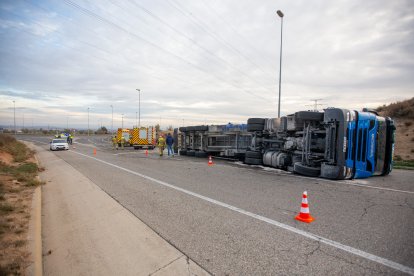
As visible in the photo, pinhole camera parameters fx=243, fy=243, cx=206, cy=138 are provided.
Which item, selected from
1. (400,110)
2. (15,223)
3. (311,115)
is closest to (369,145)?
(311,115)

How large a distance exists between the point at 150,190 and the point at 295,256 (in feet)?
15.1

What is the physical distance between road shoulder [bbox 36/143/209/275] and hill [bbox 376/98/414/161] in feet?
60.3

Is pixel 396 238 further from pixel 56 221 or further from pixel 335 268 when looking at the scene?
pixel 56 221

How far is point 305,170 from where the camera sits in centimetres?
922

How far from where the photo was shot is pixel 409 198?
19.3 feet

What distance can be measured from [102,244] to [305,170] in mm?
7664

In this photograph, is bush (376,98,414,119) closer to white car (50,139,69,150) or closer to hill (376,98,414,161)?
hill (376,98,414,161)

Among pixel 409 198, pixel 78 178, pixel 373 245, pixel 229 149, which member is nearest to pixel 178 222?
pixel 373 245

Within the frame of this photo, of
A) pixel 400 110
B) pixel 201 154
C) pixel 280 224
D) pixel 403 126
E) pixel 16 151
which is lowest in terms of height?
pixel 16 151

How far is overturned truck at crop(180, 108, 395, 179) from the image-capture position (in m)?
8.42

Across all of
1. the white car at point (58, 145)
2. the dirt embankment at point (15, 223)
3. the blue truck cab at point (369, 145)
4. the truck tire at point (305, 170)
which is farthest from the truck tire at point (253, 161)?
the white car at point (58, 145)

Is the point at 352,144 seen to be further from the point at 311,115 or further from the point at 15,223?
the point at 15,223

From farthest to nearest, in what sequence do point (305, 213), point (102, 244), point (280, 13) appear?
point (280, 13) → point (305, 213) → point (102, 244)

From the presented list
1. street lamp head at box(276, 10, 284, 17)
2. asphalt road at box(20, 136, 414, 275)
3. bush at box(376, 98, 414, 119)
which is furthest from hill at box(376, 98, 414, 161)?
asphalt road at box(20, 136, 414, 275)
